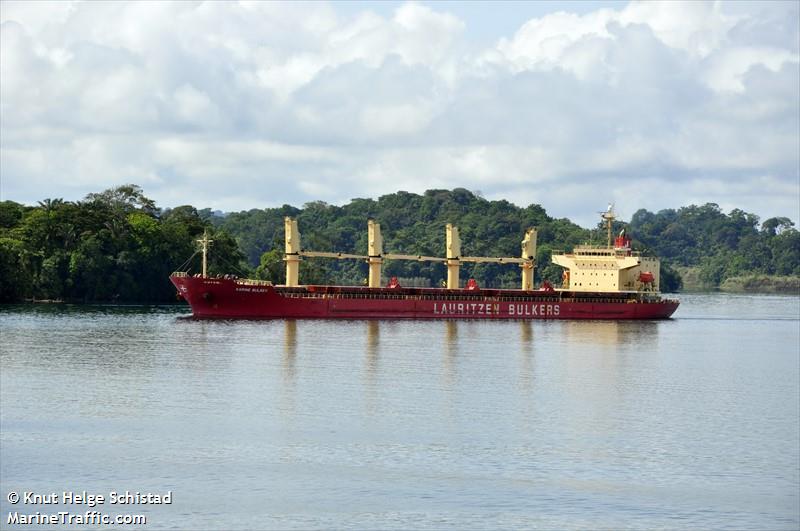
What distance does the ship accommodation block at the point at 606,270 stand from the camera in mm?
111750

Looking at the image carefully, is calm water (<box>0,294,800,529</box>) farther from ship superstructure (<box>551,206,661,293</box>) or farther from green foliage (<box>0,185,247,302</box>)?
green foliage (<box>0,185,247,302</box>)

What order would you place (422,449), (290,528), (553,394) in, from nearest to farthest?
(290,528) < (422,449) < (553,394)

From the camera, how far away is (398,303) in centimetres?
10369

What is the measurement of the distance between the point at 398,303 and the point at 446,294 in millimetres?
4976

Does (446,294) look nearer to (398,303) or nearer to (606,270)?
(398,303)

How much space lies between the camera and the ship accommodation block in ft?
367

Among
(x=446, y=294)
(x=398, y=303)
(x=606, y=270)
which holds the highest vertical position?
(x=606, y=270)

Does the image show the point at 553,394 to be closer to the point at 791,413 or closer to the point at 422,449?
the point at 791,413

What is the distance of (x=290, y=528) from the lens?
32.6 m

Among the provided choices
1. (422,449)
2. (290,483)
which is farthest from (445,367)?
(290,483)

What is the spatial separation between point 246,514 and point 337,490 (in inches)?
134

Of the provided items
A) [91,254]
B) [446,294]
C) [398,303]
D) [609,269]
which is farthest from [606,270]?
[91,254]

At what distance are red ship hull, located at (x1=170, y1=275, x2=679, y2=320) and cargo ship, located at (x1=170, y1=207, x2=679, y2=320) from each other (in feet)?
0.26

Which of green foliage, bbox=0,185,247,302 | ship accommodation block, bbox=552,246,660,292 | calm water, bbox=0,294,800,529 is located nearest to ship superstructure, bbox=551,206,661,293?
ship accommodation block, bbox=552,246,660,292
